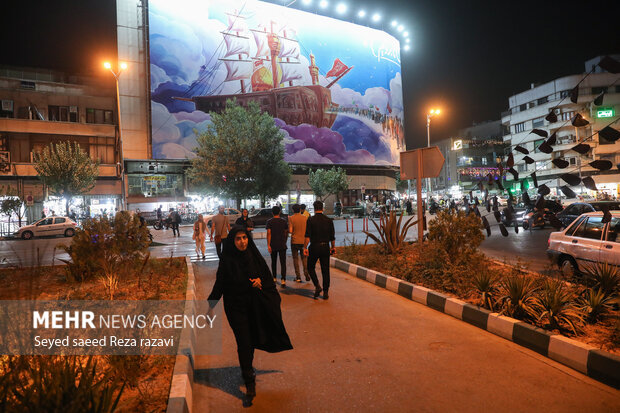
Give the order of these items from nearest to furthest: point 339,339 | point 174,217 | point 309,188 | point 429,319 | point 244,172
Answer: point 339,339
point 429,319
point 174,217
point 244,172
point 309,188

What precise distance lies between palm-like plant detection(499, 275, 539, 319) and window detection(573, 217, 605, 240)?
239 centimetres

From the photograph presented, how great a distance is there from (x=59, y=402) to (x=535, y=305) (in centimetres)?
511

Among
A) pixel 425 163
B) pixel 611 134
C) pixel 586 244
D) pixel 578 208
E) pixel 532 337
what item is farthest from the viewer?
pixel 578 208

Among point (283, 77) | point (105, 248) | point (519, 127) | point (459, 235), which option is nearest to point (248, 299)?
point (105, 248)

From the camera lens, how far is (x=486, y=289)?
224 inches

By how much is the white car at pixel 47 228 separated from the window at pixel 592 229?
988 inches

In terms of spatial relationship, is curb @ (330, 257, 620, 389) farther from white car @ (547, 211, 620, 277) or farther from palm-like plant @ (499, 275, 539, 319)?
white car @ (547, 211, 620, 277)

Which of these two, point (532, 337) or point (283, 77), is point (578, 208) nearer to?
point (532, 337)

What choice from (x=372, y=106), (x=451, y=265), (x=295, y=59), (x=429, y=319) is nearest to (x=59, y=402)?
(x=429, y=319)

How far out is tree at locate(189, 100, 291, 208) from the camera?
1278 inches

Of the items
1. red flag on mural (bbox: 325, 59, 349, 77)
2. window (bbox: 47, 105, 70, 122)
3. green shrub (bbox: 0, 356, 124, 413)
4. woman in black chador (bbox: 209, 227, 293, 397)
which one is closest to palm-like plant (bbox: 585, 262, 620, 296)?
woman in black chador (bbox: 209, 227, 293, 397)

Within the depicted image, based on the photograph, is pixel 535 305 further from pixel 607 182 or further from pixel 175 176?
pixel 607 182

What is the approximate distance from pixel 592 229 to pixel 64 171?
1307 inches

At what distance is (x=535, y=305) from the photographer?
493cm
